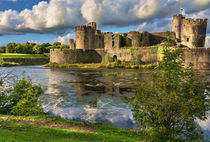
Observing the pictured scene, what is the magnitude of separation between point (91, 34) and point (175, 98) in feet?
179

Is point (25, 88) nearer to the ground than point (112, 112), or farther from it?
farther from it

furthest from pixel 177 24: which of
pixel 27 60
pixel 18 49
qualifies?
pixel 18 49

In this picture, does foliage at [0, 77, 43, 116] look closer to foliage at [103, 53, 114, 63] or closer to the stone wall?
foliage at [103, 53, 114, 63]

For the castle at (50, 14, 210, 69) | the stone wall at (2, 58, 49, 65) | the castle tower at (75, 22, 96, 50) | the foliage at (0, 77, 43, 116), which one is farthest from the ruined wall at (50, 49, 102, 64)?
the foliage at (0, 77, 43, 116)

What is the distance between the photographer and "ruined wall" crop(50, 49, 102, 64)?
5562 centimetres

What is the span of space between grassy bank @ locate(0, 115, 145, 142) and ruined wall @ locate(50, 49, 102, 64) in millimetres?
46390

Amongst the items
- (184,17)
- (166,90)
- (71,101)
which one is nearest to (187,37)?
(184,17)

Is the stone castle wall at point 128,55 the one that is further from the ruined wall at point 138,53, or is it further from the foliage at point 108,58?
the foliage at point 108,58

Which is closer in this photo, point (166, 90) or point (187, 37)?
point (166, 90)

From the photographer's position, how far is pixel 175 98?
7.44m

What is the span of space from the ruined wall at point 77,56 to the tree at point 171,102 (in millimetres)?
48284

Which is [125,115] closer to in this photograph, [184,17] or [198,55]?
[198,55]

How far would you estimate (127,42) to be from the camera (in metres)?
54.4

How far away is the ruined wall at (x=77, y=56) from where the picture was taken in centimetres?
5562
